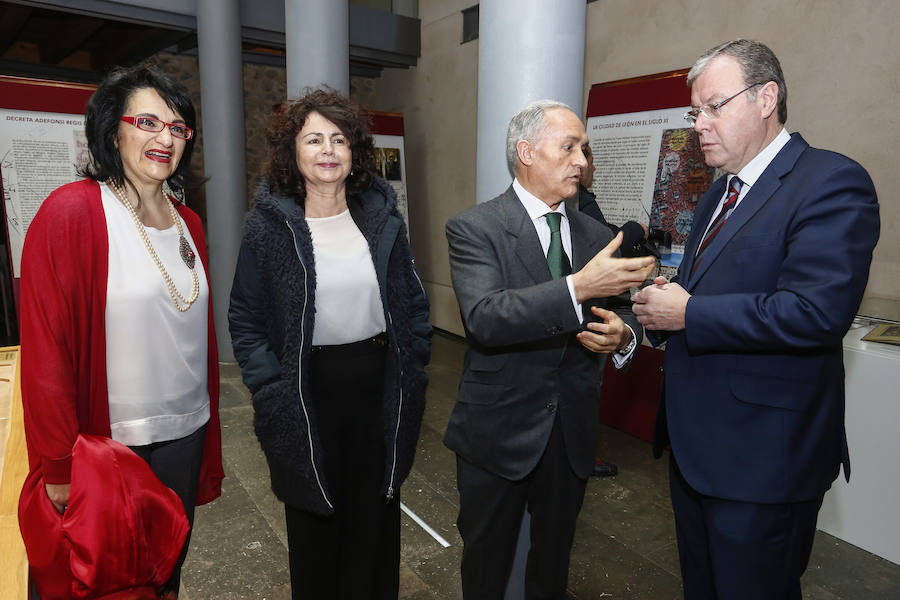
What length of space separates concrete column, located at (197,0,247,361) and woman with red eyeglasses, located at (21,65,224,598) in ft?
13.3

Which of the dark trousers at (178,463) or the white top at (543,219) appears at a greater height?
the white top at (543,219)

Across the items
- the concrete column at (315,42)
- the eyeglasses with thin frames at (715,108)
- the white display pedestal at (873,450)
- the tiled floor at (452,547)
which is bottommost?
the tiled floor at (452,547)

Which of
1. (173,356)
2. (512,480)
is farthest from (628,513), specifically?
(173,356)

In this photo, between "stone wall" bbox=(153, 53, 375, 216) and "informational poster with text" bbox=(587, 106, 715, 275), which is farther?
"stone wall" bbox=(153, 53, 375, 216)

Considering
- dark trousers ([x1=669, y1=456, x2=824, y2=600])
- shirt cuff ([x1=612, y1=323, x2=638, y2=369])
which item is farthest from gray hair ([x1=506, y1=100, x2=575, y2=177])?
dark trousers ([x1=669, y1=456, x2=824, y2=600])

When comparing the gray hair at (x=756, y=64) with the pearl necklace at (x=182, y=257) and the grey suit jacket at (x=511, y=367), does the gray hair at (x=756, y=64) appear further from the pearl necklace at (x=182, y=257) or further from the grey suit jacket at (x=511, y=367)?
the pearl necklace at (x=182, y=257)

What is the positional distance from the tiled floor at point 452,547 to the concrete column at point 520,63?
1722 millimetres

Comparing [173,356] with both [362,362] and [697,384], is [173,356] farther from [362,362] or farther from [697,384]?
[697,384]

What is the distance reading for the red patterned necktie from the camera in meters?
1.58

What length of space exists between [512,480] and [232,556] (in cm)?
168

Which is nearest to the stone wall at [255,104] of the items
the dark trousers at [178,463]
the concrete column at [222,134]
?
the concrete column at [222,134]

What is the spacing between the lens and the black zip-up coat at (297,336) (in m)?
1.86

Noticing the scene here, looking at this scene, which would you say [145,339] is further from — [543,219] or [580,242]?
[580,242]

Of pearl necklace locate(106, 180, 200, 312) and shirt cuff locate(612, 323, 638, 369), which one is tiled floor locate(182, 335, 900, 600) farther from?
pearl necklace locate(106, 180, 200, 312)
